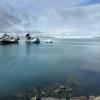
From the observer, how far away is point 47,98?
13.9 m

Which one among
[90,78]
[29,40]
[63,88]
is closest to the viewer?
[63,88]

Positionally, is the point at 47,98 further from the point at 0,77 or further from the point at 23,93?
the point at 0,77

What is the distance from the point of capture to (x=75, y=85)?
17.7 m

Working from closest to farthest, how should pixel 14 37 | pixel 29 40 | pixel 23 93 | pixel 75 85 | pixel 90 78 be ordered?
pixel 23 93 < pixel 75 85 < pixel 90 78 < pixel 14 37 < pixel 29 40

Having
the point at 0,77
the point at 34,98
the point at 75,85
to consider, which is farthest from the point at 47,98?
the point at 0,77

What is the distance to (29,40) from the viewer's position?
9656 centimetres

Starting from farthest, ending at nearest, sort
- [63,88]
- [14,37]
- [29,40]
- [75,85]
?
[29,40] → [14,37] → [75,85] → [63,88]

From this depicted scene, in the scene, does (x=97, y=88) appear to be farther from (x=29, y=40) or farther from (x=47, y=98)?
(x=29, y=40)

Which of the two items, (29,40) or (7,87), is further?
(29,40)

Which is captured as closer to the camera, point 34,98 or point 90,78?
point 34,98

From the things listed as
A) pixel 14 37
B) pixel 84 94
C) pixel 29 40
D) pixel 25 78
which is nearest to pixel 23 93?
pixel 84 94

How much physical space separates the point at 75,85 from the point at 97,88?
5.62 feet

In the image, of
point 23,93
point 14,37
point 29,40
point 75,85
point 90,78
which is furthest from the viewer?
point 29,40

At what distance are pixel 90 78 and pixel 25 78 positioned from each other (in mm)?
5671
